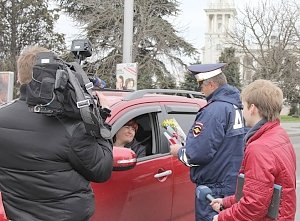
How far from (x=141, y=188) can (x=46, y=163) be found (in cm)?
131

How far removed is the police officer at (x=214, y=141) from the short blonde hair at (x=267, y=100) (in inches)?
27.4

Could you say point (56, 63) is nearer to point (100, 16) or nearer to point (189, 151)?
point (189, 151)

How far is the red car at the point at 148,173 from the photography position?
10.2 feet

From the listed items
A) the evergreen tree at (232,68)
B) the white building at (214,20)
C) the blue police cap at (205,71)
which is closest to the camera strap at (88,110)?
the blue police cap at (205,71)

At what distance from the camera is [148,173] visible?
11.5 feet

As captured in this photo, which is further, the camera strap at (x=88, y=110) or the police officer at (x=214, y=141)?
the police officer at (x=214, y=141)

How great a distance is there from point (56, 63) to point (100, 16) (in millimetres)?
24240

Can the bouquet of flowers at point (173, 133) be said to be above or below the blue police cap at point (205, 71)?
below

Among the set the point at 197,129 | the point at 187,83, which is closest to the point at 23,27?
the point at 187,83

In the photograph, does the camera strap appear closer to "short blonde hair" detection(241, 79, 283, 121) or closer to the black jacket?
the black jacket

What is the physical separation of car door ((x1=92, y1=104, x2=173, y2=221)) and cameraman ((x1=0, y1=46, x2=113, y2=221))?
0.72m

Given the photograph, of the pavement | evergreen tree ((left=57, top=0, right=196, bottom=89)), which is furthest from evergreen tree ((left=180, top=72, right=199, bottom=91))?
the pavement

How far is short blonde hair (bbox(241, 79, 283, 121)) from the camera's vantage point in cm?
256

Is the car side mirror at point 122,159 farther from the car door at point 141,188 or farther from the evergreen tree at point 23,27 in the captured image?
the evergreen tree at point 23,27
